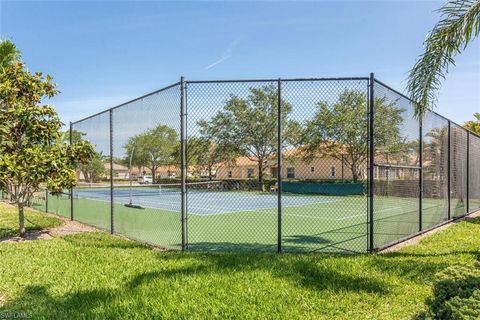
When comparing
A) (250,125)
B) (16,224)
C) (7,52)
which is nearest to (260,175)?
(250,125)

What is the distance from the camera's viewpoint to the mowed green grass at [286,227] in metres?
7.43

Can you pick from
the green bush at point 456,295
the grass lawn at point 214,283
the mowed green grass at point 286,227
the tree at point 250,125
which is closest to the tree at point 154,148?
the tree at point 250,125

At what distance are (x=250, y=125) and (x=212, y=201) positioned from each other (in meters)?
2.88

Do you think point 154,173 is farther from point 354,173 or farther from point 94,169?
Answer: point 354,173

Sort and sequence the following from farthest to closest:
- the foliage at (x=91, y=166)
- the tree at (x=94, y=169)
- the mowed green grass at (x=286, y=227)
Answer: the tree at (x=94, y=169) < the foliage at (x=91, y=166) < the mowed green grass at (x=286, y=227)

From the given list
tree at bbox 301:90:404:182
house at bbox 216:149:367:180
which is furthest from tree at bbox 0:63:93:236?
tree at bbox 301:90:404:182

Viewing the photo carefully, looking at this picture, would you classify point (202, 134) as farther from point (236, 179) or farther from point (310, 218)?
point (310, 218)

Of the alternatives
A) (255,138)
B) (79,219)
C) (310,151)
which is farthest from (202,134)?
(79,219)

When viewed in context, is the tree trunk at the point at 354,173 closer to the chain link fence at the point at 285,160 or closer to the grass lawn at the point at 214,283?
the chain link fence at the point at 285,160

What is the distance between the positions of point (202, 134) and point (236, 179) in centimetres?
125

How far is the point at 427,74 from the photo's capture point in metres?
6.34

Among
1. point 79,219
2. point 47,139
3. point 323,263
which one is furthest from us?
point 79,219

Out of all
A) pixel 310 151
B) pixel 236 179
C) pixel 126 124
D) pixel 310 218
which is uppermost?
pixel 126 124

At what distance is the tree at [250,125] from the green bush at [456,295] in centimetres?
387
